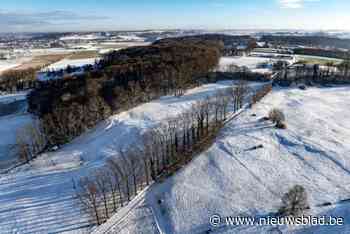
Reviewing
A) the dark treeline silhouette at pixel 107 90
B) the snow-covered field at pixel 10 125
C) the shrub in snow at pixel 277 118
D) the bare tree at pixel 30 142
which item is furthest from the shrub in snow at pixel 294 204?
the snow-covered field at pixel 10 125

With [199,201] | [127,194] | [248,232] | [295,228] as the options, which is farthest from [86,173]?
[295,228]

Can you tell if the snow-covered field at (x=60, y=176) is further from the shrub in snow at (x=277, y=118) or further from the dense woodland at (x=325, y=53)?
the dense woodland at (x=325, y=53)

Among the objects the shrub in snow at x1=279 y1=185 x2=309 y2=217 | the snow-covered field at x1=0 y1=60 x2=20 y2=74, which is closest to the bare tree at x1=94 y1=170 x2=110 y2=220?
the shrub in snow at x1=279 y1=185 x2=309 y2=217

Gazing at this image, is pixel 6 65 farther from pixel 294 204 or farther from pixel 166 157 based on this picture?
pixel 294 204

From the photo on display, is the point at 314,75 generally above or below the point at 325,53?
below

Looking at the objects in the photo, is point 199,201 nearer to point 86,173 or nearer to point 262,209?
point 262,209

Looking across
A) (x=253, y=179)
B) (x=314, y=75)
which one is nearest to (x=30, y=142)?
(x=253, y=179)
